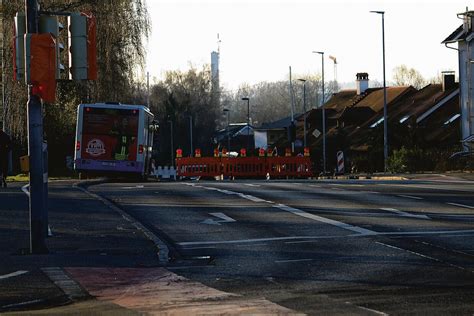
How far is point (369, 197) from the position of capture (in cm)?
2722

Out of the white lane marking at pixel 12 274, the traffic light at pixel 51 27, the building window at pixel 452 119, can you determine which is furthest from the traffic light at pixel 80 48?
the building window at pixel 452 119

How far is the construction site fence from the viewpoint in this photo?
58219 millimetres

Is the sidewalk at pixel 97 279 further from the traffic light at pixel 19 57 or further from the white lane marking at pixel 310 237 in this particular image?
the traffic light at pixel 19 57

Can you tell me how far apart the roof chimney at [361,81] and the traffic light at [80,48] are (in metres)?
100

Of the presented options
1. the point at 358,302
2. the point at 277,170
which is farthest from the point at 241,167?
the point at 358,302

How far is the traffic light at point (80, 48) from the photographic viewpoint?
14.9 meters

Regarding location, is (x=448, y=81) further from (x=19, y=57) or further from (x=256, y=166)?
(x=19, y=57)

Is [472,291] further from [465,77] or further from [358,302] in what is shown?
[465,77]

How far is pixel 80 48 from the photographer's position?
587 inches

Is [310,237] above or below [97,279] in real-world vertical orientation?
above

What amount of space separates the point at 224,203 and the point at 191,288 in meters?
14.2

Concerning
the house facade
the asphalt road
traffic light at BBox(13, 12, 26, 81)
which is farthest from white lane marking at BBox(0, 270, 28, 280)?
the house facade

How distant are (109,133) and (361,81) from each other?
250 ft

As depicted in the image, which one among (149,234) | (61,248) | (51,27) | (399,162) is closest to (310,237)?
(149,234)
